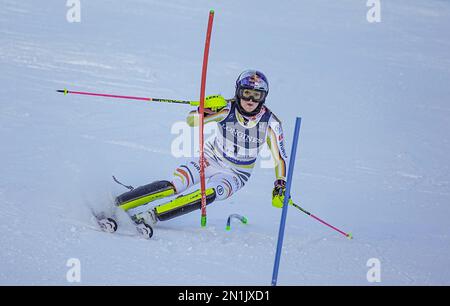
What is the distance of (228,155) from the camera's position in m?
4.59

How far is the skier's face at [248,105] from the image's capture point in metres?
4.35

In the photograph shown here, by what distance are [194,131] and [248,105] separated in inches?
69.3

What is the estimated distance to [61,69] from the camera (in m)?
8.09

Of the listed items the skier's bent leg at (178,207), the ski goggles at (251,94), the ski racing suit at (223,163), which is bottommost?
the skier's bent leg at (178,207)

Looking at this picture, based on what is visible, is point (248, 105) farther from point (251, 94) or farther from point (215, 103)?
point (215, 103)

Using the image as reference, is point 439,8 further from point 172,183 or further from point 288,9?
point 172,183

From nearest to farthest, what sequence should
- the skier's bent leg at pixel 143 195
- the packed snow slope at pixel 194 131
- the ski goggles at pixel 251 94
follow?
the packed snow slope at pixel 194 131 < the ski goggles at pixel 251 94 < the skier's bent leg at pixel 143 195

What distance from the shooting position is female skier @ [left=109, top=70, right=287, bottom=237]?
4.33 metres

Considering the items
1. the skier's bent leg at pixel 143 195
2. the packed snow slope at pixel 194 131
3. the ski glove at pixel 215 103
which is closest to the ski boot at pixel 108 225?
the packed snow slope at pixel 194 131

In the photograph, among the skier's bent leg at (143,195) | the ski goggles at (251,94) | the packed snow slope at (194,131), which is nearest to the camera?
the packed snow slope at (194,131)

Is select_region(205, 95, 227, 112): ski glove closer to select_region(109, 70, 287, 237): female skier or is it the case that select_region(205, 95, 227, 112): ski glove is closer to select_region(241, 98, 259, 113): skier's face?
select_region(109, 70, 287, 237): female skier

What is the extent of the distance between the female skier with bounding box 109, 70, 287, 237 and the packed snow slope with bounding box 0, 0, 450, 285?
20 centimetres

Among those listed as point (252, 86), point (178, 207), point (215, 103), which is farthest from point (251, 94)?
point (178, 207)

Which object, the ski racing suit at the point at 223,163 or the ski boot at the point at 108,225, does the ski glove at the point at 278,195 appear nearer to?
the ski racing suit at the point at 223,163
